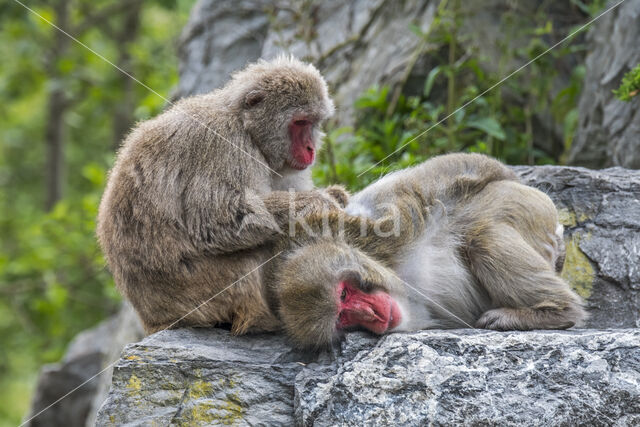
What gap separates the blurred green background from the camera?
6.96 meters

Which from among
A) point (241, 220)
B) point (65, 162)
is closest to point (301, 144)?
point (241, 220)

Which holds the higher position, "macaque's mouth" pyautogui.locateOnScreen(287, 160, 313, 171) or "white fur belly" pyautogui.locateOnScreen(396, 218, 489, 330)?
"macaque's mouth" pyautogui.locateOnScreen(287, 160, 313, 171)

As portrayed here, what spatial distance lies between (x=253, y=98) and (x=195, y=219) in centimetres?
88

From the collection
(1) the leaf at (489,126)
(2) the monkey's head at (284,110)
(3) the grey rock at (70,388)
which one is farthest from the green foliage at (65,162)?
(2) the monkey's head at (284,110)

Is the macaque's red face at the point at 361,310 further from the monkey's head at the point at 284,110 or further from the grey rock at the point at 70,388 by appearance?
the grey rock at the point at 70,388

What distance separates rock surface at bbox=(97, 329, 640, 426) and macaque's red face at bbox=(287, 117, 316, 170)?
1225 millimetres

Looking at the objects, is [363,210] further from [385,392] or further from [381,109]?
[381,109]

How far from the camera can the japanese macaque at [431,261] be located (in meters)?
3.47

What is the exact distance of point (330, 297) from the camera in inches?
134

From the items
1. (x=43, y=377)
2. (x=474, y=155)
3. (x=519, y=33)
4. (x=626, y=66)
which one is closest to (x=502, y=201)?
(x=474, y=155)

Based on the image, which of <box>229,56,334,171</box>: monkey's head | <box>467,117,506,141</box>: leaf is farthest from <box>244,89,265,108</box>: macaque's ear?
<box>467,117,506,141</box>: leaf

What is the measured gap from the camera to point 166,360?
355 centimetres

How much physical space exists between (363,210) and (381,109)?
3.46 metres

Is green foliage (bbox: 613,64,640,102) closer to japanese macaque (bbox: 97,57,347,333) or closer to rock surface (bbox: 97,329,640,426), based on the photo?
japanese macaque (bbox: 97,57,347,333)
